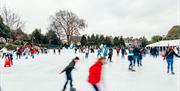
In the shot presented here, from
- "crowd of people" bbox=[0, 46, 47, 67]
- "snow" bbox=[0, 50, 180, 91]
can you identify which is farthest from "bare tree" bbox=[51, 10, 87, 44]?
"snow" bbox=[0, 50, 180, 91]

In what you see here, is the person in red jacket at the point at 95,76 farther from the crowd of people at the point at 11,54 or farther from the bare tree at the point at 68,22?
the bare tree at the point at 68,22

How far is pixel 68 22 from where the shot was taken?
240ft

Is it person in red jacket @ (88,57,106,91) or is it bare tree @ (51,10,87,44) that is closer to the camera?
person in red jacket @ (88,57,106,91)

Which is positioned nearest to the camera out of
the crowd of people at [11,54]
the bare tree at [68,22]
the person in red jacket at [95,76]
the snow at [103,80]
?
the person in red jacket at [95,76]

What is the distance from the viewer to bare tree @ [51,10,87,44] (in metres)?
73.2

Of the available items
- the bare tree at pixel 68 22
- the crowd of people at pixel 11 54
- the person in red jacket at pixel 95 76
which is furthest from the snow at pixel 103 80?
the bare tree at pixel 68 22

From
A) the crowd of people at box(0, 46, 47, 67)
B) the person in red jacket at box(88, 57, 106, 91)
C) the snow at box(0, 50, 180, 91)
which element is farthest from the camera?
the crowd of people at box(0, 46, 47, 67)

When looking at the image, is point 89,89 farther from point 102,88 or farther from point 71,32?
point 71,32

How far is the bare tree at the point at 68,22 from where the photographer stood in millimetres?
73188

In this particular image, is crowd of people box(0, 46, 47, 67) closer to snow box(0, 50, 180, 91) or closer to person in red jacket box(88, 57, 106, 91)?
snow box(0, 50, 180, 91)

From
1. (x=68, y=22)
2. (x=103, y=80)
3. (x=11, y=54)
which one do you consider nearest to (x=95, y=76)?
(x=103, y=80)

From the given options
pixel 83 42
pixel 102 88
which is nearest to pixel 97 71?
pixel 102 88

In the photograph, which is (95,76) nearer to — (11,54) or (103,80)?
(103,80)

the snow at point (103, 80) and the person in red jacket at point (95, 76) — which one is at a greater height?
the person in red jacket at point (95, 76)
